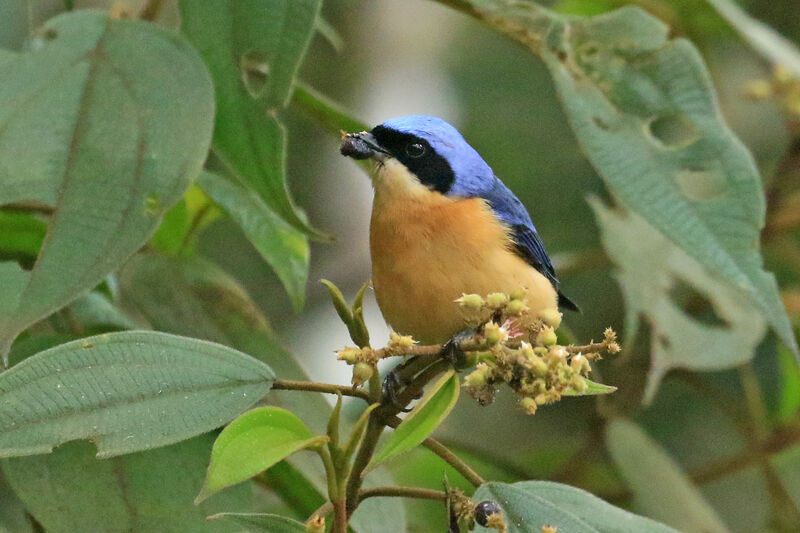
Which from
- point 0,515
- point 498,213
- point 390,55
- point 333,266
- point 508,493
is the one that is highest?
point 508,493

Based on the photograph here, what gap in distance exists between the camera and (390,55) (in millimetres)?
4941

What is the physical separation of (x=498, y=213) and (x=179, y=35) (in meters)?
0.92

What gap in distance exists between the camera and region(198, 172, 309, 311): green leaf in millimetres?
1989

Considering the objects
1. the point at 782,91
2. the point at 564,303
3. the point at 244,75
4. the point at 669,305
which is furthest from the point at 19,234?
the point at 782,91

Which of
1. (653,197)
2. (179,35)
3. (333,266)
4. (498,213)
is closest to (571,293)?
(333,266)

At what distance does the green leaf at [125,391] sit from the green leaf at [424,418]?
22 cm

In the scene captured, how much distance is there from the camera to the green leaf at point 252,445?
118cm

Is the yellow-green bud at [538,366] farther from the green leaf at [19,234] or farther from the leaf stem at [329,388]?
the green leaf at [19,234]

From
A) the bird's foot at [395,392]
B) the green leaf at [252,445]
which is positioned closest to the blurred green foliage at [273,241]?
the green leaf at [252,445]

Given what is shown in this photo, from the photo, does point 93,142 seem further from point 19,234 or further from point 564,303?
point 564,303

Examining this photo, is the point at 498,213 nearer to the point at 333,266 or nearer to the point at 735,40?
the point at 333,266

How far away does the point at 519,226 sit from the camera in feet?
8.40

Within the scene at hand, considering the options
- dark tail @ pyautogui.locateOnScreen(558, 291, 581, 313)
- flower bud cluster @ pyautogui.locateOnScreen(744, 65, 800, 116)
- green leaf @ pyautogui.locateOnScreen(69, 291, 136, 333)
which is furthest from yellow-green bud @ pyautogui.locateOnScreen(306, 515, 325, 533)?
flower bud cluster @ pyautogui.locateOnScreen(744, 65, 800, 116)

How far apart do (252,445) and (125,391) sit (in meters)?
0.24
